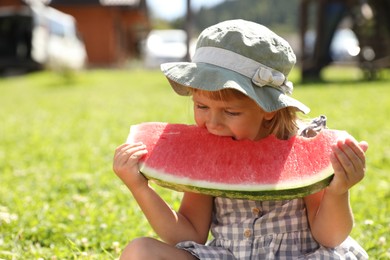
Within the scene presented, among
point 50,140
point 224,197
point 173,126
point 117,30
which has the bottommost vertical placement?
point 117,30

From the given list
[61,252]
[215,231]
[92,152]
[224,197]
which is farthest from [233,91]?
A: [92,152]

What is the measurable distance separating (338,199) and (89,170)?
3184mm

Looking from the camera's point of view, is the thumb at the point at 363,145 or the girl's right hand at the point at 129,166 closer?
the thumb at the point at 363,145

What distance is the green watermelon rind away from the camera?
2.18m

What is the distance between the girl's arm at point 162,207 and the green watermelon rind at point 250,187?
1.9 inches

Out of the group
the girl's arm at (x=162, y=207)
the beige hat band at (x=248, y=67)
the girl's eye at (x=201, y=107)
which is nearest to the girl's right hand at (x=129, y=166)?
the girl's arm at (x=162, y=207)

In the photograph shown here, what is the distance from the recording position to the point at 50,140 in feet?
22.3

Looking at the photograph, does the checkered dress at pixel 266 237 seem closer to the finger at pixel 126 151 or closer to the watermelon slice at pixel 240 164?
the watermelon slice at pixel 240 164

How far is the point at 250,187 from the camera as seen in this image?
2.25 meters

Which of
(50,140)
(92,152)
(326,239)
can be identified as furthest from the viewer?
(50,140)

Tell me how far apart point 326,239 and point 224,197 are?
411 mm

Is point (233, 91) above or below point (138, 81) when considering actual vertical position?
above

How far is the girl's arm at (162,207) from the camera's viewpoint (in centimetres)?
231

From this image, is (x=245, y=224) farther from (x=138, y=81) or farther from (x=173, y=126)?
(x=138, y=81)
